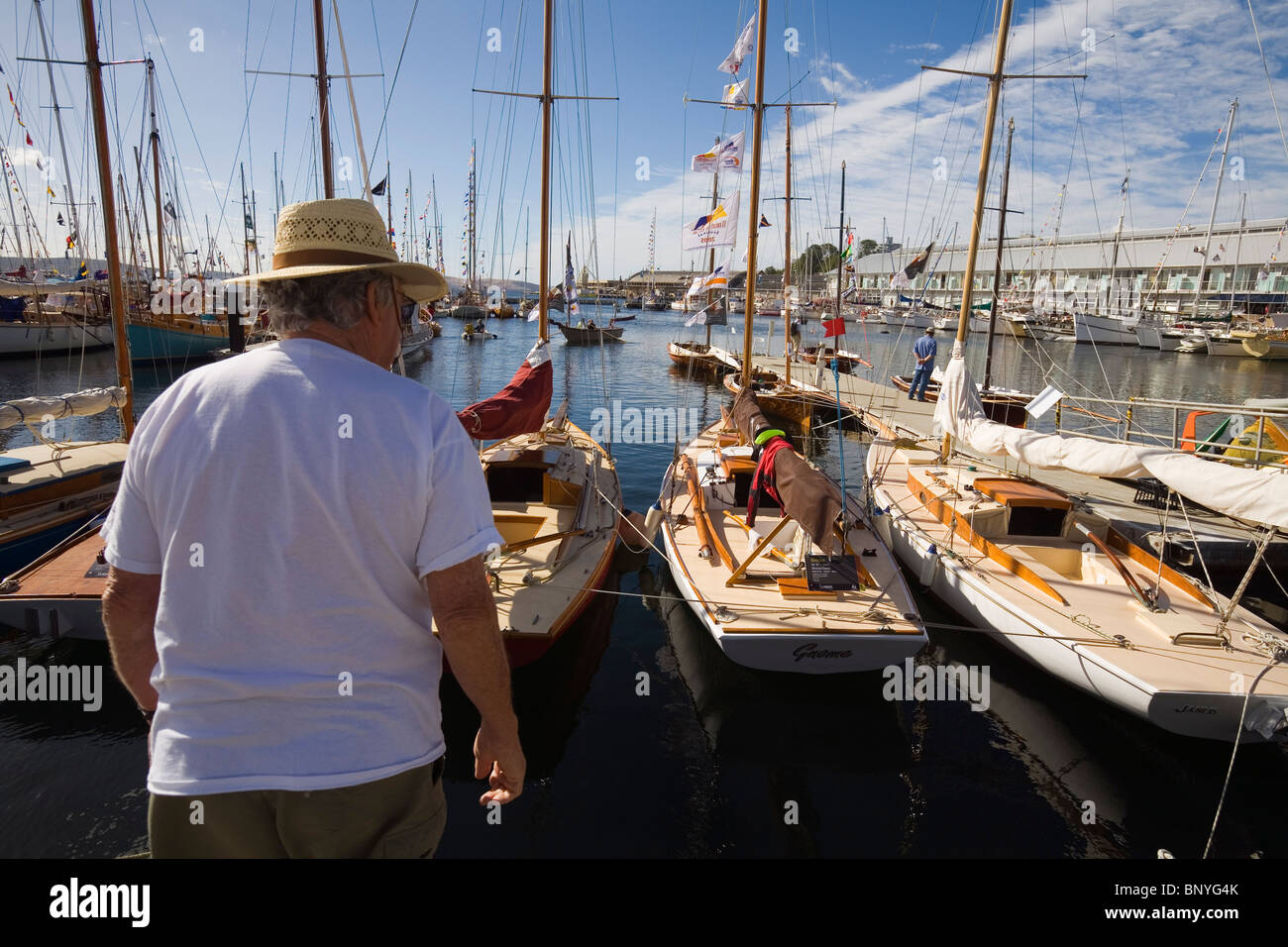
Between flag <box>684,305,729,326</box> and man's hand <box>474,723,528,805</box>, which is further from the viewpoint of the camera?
flag <box>684,305,729,326</box>

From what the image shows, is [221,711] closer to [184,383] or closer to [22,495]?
[184,383]

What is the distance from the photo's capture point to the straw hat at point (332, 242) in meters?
1.86

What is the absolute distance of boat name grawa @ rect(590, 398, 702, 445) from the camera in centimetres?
2336

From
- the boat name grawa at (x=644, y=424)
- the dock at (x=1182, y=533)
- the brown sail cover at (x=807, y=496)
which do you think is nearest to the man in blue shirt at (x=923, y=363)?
the boat name grawa at (x=644, y=424)

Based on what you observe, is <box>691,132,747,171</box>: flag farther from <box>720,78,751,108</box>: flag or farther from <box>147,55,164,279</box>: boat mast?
<box>147,55,164,279</box>: boat mast

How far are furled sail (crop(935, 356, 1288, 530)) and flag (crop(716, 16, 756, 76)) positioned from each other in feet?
30.8

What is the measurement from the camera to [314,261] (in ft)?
6.14

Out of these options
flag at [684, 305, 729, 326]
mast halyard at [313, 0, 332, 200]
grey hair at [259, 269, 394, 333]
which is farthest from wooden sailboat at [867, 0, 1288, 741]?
mast halyard at [313, 0, 332, 200]

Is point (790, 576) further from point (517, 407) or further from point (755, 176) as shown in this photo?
point (755, 176)

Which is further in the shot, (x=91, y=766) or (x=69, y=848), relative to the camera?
(x=91, y=766)

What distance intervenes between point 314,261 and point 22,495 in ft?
40.4

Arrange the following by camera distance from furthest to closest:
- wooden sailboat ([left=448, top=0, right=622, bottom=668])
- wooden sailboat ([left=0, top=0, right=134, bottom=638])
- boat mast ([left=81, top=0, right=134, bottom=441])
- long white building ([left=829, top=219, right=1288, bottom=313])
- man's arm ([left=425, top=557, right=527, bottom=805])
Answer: long white building ([left=829, top=219, right=1288, bottom=313]) → boat mast ([left=81, top=0, right=134, bottom=441]) → wooden sailboat ([left=0, top=0, right=134, bottom=638]) → wooden sailboat ([left=448, top=0, right=622, bottom=668]) → man's arm ([left=425, top=557, right=527, bottom=805])
